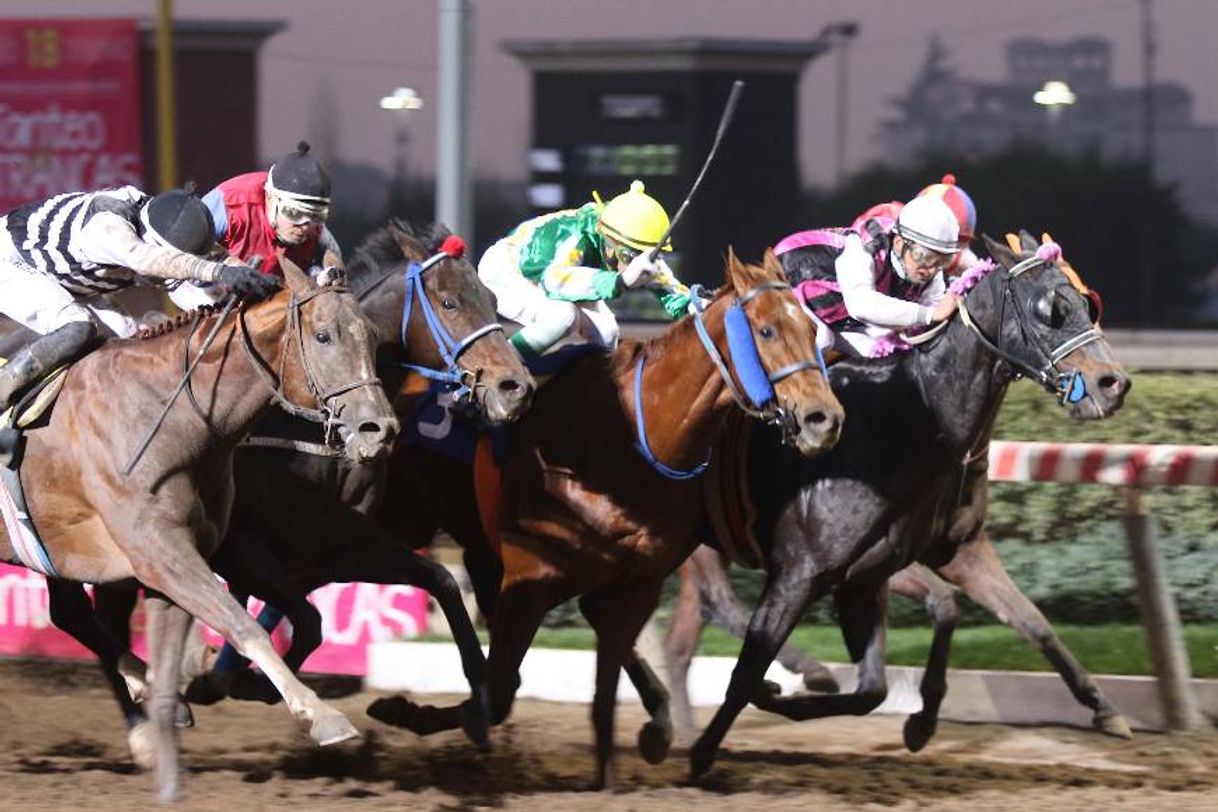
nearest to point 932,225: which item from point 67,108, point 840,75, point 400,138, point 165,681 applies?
point 165,681

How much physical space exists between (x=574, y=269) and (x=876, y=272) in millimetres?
960

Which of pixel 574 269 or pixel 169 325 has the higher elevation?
pixel 574 269

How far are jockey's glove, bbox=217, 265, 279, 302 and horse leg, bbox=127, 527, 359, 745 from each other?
0.66 m

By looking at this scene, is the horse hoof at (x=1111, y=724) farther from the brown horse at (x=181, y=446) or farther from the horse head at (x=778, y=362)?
the brown horse at (x=181, y=446)

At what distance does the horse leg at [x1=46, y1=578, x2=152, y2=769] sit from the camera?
6.38 metres

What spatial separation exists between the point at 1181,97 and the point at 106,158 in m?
6.53

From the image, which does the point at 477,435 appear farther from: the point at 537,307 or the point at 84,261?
the point at 84,261

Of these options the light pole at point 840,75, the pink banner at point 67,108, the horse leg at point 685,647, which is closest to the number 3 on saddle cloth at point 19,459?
the horse leg at point 685,647

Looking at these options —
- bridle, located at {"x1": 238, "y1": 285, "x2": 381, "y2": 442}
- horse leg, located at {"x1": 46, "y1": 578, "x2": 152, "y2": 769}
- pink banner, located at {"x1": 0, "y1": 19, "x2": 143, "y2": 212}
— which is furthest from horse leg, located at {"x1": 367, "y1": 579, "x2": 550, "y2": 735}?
pink banner, located at {"x1": 0, "y1": 19, "x2": 143, "y2": 212}

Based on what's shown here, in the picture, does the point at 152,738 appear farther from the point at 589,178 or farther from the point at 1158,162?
the point at 1158,162

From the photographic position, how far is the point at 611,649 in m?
6.02

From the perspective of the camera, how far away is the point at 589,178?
1245 cm

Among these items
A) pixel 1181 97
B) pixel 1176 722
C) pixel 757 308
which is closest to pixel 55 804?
pixel 757 308

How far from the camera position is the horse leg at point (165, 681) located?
219 inches
